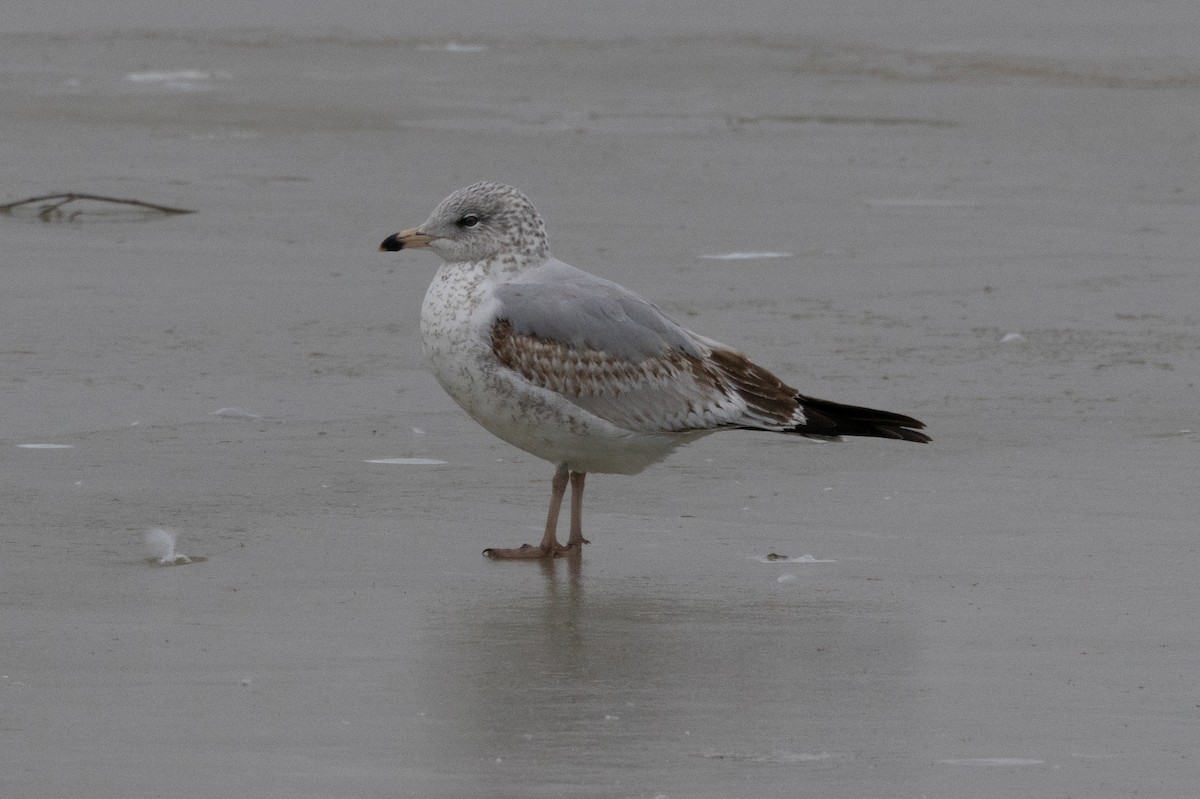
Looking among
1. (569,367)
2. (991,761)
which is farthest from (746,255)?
(991,761)

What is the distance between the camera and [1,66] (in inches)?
784

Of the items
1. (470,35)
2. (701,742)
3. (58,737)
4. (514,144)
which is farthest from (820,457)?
(470,35)

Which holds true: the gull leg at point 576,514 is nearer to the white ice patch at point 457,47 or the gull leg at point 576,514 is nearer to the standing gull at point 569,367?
the standing gull at point 569,367

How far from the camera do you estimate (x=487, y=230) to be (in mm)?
7344

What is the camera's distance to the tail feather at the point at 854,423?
7203 mm

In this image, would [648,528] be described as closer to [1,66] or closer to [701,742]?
[701,742]

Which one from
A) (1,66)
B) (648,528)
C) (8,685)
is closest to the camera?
(8,685)

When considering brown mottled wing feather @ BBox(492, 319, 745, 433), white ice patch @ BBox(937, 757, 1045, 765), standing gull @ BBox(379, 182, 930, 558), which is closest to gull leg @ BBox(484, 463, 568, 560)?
standing gull @ BBox(379, 182, 930, 558)

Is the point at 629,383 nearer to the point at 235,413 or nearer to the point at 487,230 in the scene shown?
the point at 487,230

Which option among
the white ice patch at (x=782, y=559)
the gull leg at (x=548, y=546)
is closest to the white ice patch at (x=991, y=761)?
the white ice patch at (x=782, y=559)

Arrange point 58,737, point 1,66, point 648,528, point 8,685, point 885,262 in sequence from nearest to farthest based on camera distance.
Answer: point 58,737, point 8,685, point 648,528, point 885,262, point 1,66

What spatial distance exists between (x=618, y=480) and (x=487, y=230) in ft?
3.70

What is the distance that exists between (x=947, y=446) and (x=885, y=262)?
391 centimetres

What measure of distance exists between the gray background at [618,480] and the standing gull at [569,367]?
29 cm
